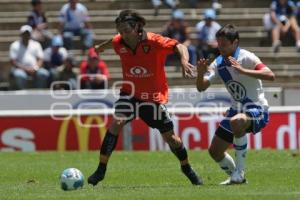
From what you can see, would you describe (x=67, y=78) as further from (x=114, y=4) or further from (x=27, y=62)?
(x=114, y=4)

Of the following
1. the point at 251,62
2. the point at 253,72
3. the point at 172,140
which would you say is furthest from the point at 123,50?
the point at 253,72

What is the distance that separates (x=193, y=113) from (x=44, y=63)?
5.36 m

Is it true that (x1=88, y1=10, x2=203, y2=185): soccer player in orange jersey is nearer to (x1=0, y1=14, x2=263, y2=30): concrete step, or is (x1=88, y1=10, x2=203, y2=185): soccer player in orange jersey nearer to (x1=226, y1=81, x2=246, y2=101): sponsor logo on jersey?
(x1=226, y1=81, x2=246, y2=101): sponsor logo on jersey

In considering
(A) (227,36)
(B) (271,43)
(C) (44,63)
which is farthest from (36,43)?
(A) (227,36)

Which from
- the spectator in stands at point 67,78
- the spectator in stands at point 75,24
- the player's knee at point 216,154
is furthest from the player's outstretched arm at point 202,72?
the spectator in stands at point 75,24

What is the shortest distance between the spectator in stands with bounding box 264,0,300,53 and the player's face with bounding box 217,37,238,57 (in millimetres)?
13444

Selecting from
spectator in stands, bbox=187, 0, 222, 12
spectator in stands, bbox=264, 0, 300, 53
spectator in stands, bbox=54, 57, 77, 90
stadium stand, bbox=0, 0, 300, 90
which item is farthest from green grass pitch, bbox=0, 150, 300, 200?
spectator in stands, bbox=187, 0, 222, 12

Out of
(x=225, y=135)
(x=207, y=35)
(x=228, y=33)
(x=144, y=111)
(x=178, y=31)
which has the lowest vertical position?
(x=225, y=135)

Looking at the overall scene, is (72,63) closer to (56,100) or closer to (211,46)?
(56,100)

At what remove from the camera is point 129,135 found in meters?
20.1

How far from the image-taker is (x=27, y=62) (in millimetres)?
23969

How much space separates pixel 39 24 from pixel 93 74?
3069 millimetres

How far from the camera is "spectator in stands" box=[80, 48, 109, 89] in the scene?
23031mm

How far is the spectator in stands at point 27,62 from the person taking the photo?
936 inches
